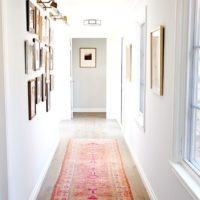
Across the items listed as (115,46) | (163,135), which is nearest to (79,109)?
(115,46)

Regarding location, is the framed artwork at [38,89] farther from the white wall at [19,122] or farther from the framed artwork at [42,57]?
the framed artwork at [42,57]

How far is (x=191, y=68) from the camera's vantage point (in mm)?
2201

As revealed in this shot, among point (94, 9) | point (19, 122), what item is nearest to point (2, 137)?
point (19, 122)

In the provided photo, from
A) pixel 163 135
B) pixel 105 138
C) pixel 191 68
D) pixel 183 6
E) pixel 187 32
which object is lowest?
pixel 105 138

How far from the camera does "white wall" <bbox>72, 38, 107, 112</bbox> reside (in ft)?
30.7

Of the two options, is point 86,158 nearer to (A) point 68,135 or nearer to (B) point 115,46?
(A) point 68,135

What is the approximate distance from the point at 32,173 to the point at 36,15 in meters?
1.69

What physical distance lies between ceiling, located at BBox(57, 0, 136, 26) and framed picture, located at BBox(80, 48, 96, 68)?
2591 mm

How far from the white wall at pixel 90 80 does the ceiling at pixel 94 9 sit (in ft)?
8.50

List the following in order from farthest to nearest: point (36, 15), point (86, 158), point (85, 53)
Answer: point (85, 53)
point (86, 158)
point (36, 15)

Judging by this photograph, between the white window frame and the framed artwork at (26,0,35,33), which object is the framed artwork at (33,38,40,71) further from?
the white window frame

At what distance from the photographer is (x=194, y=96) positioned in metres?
2.20

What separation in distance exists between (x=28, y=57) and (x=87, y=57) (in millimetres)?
6357

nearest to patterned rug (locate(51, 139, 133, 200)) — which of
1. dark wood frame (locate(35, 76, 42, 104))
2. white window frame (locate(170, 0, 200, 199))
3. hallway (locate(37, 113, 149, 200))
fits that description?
hallway (locate(37, 113, 149, 200))
